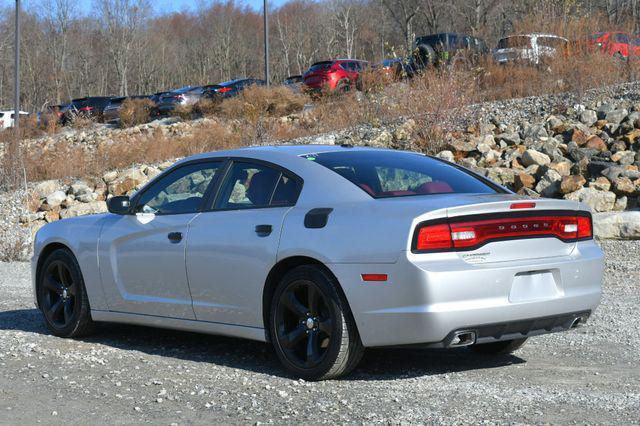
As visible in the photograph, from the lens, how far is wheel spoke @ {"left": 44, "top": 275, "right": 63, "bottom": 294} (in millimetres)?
7957

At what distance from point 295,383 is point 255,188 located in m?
1.36

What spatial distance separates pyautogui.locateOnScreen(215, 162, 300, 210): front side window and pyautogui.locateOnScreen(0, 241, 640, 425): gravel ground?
1079mm

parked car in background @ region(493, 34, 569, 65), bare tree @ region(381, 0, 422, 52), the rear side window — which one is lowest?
parked car in background @ region(493, 34, 569, 65)

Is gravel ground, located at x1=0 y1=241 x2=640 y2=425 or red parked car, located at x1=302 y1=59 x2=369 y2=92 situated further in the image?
red parked car, located at x1=302 y1=59 x2=369 y2=92

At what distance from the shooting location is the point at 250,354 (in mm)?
7133

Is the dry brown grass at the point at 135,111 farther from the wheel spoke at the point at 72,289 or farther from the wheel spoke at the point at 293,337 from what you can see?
the wheel spoke at the point at 293,337

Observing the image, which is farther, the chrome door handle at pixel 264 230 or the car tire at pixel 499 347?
the car tire at pixel 499 347

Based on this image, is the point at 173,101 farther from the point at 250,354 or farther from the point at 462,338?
the point at 462,338

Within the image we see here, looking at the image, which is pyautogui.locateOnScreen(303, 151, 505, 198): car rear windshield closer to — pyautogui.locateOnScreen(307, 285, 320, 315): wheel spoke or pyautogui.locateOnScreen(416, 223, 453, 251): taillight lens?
pyautogui.locateOnScreen(416, 223, 453, 251): taillight lens

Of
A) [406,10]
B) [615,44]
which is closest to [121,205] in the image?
[615,44]

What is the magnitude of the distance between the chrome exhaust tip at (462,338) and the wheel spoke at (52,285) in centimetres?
357

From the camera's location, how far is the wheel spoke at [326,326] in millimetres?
5970

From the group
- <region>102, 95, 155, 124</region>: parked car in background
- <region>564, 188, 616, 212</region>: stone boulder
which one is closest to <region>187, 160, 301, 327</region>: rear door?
<region>564, 188, 616, 212</region>: stone boulder

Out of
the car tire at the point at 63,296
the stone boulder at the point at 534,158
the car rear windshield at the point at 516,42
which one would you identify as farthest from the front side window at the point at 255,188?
the car rear windshield at the point at 516,42
